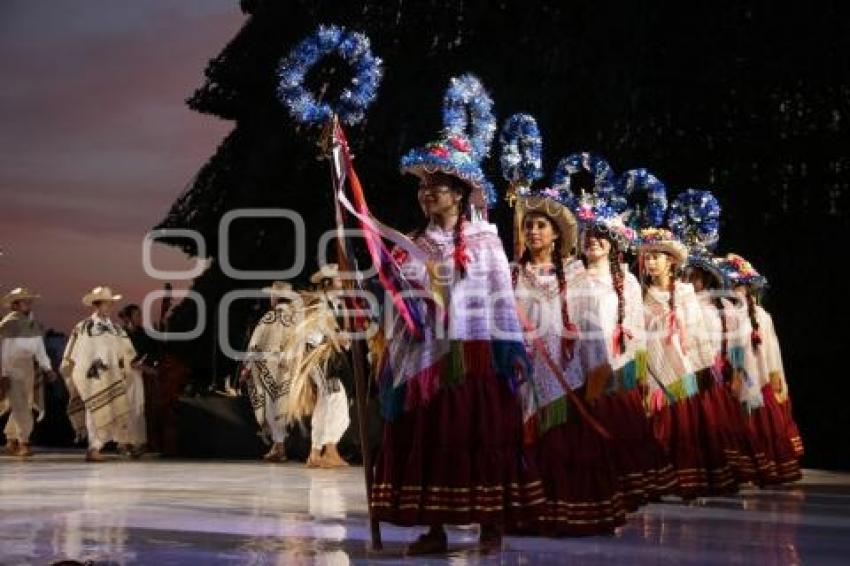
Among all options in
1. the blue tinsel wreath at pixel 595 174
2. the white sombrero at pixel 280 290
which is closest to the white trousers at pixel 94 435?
the white sombrero at pixel 280 290

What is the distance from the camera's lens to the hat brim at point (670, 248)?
10.9 m

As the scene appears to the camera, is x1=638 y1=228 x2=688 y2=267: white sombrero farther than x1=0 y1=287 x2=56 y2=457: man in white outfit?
No

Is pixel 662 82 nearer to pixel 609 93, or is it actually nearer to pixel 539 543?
pixel 609 93

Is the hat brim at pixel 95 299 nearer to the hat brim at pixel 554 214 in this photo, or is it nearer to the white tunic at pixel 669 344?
the white tunic at pixel 669 344

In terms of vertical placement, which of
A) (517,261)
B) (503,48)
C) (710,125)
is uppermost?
(503,48)

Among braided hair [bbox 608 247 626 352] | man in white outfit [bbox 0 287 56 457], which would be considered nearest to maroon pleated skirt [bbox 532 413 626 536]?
braided hair [bbox 608 247 626 352]

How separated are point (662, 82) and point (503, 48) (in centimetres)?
A: 292

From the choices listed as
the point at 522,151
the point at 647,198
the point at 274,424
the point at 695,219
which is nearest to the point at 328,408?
the point at 274,424

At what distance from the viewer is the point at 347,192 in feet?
22.9

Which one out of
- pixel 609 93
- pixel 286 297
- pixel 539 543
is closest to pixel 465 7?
pixel 609 93

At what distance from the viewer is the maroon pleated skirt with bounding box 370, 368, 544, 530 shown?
658cm

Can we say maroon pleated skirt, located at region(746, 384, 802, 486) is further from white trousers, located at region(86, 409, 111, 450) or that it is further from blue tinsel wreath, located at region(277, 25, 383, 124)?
white trousers, located at region(86, 409, 111, 450)

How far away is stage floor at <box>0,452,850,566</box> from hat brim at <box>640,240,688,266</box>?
1.81m

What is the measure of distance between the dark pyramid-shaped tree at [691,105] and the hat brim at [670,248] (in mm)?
6915
